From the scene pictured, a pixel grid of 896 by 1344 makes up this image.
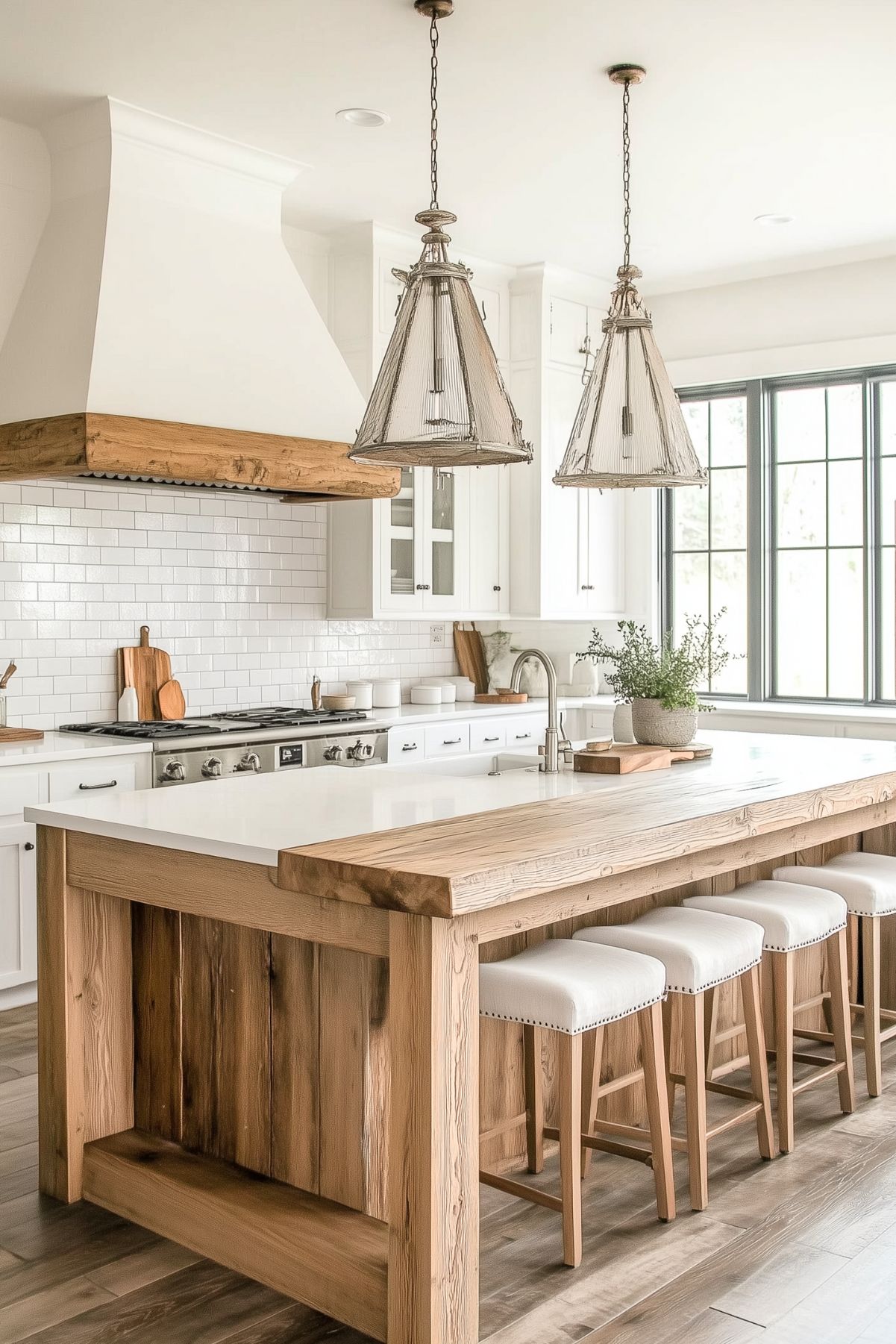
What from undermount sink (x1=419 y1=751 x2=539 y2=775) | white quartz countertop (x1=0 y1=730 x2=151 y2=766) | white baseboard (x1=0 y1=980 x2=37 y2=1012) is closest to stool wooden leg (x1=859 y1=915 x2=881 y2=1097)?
undermount sink (x1=419 y1=751 x2=539 y2=775)

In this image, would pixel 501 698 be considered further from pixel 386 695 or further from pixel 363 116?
pixel 363 116

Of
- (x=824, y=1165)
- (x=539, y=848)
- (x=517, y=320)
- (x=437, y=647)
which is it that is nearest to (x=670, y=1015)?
(x=824, y=1165)

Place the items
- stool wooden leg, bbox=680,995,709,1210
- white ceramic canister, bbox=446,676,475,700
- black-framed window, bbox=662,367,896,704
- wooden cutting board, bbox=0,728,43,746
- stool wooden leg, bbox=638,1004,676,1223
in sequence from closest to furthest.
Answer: stool wooden leg, bbox=638,1004,676,1223, stool wooden leg, bbox=680,995,709,1210, wooden cutting board, bbox=0,728,43,746, black-framed window, bbox=662,367,896,704, white ceramic canister, bbox=446,676,475,700

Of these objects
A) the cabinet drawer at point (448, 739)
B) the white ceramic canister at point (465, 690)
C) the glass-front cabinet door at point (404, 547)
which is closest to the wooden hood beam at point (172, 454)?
the glass-front cabinet door at point (404, 547)

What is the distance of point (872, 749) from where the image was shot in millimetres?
4145

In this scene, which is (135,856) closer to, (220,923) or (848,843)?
(220,923)

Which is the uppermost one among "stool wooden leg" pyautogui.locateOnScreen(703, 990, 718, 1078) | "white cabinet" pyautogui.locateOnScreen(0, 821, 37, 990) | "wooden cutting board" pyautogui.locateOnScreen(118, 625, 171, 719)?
"wooden cutting board" pyautogui.locateOnScreen(118, 625, 171, 719)

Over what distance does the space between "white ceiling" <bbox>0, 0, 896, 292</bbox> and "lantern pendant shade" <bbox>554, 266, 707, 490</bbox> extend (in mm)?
1030

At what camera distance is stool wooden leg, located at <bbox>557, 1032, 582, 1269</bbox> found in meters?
2.54

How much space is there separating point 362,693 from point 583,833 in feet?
11.1

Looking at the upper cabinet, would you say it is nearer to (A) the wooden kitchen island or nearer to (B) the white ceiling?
(B) the white ceiling

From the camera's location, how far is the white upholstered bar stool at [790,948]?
3201 millimetres

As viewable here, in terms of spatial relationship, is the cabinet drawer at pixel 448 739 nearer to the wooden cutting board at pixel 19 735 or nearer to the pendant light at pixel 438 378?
the wooden cutting board at pixel 19 735

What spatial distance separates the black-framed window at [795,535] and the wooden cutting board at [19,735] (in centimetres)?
374
